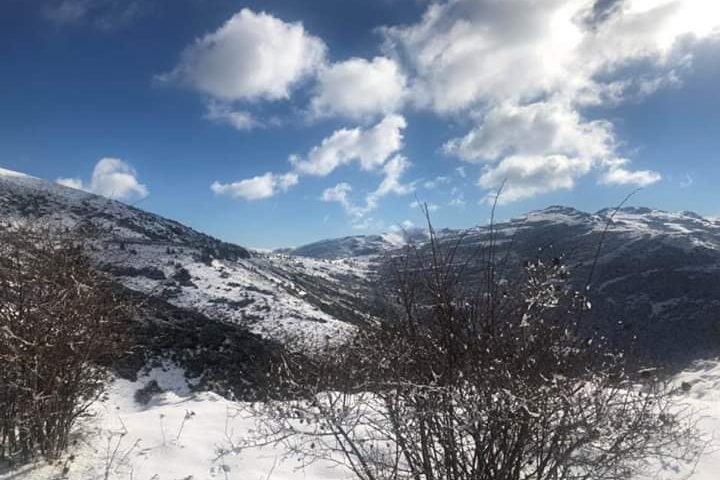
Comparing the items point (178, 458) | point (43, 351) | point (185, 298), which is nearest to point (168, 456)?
point (178, 458)

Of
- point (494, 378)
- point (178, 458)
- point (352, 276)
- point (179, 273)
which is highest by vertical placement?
point (179, 273)

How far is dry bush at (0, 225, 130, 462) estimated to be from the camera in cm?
515

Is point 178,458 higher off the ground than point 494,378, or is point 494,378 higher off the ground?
point 494,378

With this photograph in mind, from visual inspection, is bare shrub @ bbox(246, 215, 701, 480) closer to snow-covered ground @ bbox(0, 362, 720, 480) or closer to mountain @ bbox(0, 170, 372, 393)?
mountain @ bbox(0, 170, 372, 393)

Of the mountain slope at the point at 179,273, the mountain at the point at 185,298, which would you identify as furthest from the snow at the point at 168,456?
the mountain slope at the point at 179,273

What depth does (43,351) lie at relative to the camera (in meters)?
5.16

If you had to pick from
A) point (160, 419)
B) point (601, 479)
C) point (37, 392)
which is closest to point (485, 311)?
point (601, 479)

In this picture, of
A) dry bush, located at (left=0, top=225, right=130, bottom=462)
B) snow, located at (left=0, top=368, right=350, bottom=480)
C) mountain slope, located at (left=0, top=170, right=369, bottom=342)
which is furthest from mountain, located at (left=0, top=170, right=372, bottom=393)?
dry bush, located at (left=0, top=225, right=130, bottom=462)

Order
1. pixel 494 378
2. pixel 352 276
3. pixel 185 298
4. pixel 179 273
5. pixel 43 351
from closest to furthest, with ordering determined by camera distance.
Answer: pixel 494 378 < pixel 43 351 < pixel 185 298 < pixel 352 276 < pixel 179 273

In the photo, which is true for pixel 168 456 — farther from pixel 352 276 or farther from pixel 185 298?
pixel 352 276

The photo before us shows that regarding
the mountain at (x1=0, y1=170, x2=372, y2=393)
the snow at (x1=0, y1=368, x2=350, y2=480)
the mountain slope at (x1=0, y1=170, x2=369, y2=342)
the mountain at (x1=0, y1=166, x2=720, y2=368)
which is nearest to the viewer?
the mountain at (x1=0, y1=166, x2=720, y2=368)

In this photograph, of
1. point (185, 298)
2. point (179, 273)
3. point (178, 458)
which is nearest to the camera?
point (178, 458)

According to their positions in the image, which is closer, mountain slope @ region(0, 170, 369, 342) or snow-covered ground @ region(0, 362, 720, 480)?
snow-covered ground @ region(0, 362, 720, 480)

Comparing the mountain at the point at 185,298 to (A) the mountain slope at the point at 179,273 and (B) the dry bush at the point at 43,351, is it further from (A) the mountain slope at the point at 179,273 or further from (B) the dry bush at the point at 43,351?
(B) the dry bush at the point at 43,351
